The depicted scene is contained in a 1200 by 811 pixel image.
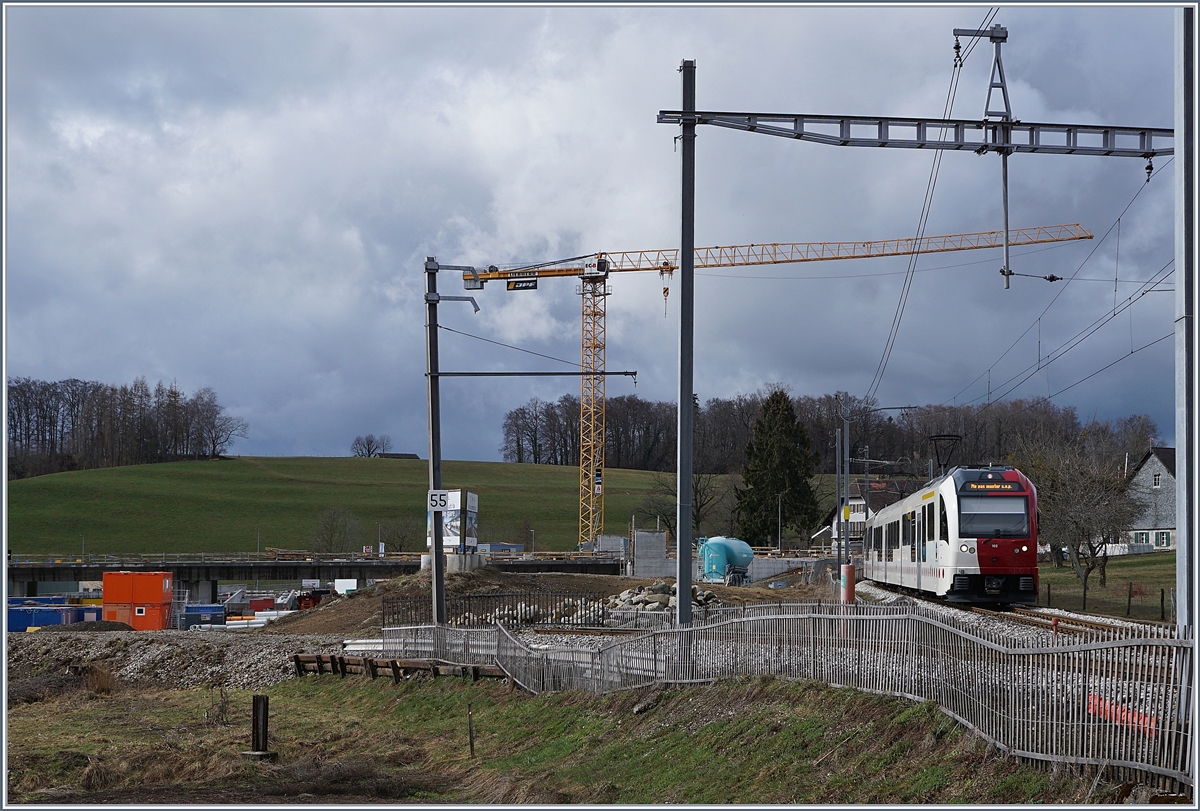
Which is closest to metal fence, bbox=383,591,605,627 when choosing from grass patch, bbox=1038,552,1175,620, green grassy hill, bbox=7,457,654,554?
grass patch, bbox=1038,552,1175,620

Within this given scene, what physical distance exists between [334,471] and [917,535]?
408 feet

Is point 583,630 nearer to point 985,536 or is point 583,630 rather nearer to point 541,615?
point 541,615

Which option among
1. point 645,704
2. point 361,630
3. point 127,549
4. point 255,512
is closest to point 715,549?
point 361,630

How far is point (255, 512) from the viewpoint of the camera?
117 metres

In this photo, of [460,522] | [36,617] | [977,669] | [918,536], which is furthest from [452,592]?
[977,669]

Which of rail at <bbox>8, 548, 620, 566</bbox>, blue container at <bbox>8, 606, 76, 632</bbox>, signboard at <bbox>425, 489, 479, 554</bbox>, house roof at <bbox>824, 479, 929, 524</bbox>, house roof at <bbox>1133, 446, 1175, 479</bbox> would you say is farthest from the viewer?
house roof at <bbox>824, 479, 929, 524</bbox>

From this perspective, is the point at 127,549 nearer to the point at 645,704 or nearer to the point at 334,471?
the point at 334,471

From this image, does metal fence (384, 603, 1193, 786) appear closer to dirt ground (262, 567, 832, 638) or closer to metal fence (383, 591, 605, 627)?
metal fence (383, 591, 605, 627)

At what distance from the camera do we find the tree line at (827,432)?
3666 inches

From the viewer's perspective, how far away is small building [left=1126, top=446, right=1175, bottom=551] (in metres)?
83.2

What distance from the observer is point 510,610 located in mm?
33875

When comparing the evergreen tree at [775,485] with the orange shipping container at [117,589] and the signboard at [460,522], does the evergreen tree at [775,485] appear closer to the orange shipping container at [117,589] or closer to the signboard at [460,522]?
the signboard at [460,522]

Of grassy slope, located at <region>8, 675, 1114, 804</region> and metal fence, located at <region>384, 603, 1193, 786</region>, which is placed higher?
metal fence, located at <region>384, 603, 1193, 786</region>

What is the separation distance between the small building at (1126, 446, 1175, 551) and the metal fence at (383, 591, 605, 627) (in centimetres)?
6155
